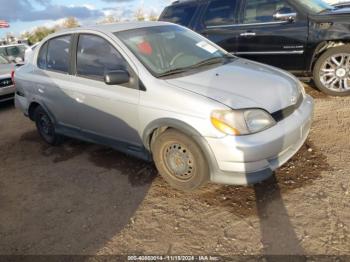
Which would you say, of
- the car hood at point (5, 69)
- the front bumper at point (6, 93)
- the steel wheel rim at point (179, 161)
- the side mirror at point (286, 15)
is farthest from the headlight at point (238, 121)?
the car hood at point (5, 69)

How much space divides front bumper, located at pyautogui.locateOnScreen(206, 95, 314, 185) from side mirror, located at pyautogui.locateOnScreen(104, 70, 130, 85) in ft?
3.79

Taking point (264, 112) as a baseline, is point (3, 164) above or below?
below

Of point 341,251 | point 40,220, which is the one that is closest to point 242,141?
point 341,251

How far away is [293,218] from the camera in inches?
122

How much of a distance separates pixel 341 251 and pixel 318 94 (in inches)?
161

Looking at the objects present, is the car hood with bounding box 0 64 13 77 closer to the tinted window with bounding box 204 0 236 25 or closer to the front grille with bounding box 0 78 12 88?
the front grille with bounding box 0 78 12 88

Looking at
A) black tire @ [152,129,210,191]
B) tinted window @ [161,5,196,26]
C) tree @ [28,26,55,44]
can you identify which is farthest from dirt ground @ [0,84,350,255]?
tree @ [28,26,55,44]

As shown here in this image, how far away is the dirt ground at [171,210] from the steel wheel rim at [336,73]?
127 centimetres

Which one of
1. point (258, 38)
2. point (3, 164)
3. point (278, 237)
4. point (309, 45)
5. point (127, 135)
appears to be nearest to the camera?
point (278, 237)

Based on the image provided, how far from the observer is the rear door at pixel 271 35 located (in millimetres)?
5930

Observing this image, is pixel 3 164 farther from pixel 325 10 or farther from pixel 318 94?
pixel 325 10

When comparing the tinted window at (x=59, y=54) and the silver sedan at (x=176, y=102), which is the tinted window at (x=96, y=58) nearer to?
the silver sedan at (x=176, y=102)

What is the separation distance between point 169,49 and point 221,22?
2.91 meters

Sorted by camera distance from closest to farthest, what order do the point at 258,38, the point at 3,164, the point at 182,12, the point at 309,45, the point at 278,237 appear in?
the point at 278,237
the point at 3,164
the point at 309,45
the point at 258,38
the point at 182,12
